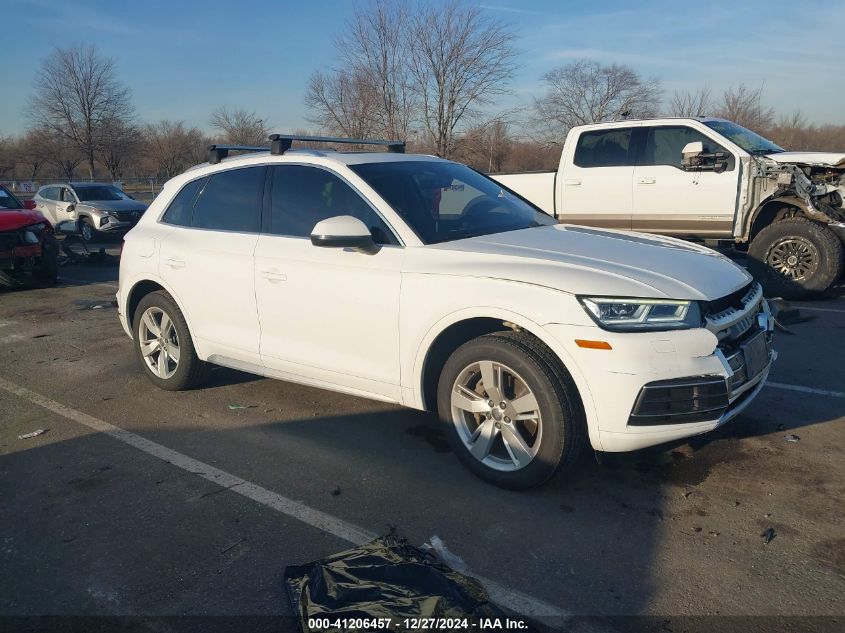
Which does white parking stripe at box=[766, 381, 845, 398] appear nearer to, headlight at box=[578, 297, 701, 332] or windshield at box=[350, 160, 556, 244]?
windshield at box=[350, 160, 556, 244]

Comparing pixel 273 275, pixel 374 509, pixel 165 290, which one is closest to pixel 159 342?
pixel 165 290

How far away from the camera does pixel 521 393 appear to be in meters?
3.54

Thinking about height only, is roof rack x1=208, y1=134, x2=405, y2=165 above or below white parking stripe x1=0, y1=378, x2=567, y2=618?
above

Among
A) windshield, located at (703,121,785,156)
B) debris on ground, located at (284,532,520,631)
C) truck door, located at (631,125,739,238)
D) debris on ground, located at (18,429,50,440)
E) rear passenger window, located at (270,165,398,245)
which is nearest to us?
debris on ground, located at (284,532,520,631)

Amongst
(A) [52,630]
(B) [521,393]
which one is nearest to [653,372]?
(B) [521,393]

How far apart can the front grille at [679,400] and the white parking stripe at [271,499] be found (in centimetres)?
100

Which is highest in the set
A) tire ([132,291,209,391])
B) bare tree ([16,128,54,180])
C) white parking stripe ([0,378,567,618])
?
A: bare tree ([16,128,54,180])

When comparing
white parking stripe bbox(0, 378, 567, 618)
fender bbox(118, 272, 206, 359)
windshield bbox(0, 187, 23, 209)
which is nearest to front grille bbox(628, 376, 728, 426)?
white parking stripe bbox(0, 378, 567, 618)

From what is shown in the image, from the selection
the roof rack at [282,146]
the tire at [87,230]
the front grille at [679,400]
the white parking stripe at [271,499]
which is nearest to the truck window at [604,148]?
the roof rack at [282,146]

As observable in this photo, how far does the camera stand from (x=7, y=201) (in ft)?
37.4

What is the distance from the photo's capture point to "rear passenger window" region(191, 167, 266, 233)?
4738 mm

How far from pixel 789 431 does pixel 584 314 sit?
6.75ft

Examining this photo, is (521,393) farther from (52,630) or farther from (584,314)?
(52,630)

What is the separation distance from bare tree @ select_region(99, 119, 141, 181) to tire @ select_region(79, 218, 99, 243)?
25.8m
